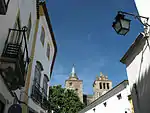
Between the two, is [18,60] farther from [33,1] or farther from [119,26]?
[33,1]

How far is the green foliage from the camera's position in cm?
3513

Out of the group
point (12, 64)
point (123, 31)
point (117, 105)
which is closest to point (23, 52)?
point (12, 64)

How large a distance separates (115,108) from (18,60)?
58.3 feet

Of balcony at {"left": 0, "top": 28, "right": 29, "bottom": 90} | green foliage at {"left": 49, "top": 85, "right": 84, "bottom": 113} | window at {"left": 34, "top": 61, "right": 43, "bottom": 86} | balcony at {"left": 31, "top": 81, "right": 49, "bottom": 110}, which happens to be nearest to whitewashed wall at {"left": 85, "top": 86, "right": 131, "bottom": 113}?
balcony at {"left": 31, "top": 81, "right": 49, "bottom": 110}

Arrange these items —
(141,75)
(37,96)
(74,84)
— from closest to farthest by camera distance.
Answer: (141,75) → (37,96) → (74,84)

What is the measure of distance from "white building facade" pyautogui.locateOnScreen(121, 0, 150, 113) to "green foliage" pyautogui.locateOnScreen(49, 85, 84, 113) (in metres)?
28.9

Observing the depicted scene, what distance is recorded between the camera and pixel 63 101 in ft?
118

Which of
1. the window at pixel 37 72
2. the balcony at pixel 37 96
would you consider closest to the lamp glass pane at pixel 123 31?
the balcony at pixel 37 96

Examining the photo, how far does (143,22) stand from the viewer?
634 cm

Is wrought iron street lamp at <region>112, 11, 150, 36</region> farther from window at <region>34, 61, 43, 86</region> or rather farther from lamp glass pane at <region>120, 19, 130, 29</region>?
window at <region>34, 61, 43, 86</region>

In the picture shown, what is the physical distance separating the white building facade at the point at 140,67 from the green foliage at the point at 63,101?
Answer: 1138 inches

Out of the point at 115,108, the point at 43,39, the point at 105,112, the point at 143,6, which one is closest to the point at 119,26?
the point at 143,6

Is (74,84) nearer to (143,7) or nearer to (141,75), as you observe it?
(141,75)

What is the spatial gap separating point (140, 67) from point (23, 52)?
177 inches
